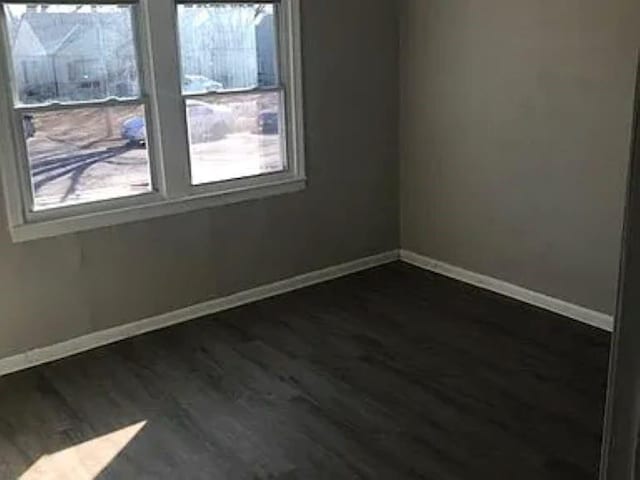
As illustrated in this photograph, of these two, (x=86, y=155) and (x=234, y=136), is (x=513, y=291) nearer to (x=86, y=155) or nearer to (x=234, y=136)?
(x=234, y=136)

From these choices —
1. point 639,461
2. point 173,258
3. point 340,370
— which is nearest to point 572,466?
point 340,370

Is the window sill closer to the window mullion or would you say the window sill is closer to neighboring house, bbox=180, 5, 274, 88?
the window mullion

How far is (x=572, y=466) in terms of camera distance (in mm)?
2570

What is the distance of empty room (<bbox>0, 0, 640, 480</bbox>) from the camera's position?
2.88m

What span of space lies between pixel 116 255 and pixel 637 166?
11.1ft

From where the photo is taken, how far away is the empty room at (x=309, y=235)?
2.88 m

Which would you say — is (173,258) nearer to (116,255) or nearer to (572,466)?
(116,255)

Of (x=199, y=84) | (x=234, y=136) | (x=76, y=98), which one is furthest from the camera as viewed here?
(x=234, y=136)

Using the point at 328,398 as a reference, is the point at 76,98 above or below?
above

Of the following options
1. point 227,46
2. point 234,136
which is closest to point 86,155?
point 234,136

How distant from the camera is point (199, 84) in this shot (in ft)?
12.7

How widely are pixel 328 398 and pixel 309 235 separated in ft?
5.01

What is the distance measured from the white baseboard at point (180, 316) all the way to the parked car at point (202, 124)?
96cm

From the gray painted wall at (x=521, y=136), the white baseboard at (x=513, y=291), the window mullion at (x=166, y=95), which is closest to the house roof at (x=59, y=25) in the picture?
the window mullion at (x=166, y=95)
